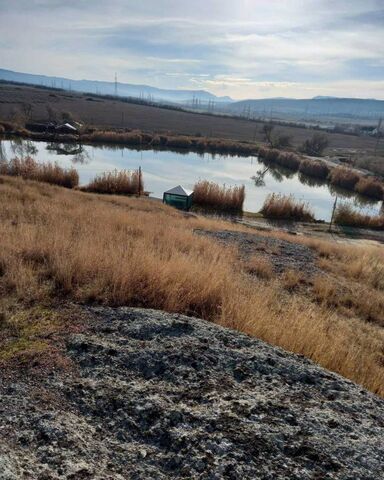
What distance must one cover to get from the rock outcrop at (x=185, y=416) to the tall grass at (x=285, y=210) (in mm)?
22979

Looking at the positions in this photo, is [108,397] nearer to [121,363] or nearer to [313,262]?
[121,363]

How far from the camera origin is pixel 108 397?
8.75 ft

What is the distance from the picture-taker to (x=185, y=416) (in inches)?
99.0

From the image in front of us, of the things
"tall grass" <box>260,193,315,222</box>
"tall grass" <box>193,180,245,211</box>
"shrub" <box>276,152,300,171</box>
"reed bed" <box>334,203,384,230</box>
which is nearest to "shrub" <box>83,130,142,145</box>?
"shrub" <box>276,152,300,171</box>

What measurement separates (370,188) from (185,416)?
120ft

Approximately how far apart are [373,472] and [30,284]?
3520 mm

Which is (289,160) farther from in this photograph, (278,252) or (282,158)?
Result: (278,252)

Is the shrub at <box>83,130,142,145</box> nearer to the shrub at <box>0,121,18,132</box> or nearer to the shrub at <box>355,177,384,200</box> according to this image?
the shrub at <box>0,121,18,132</box>

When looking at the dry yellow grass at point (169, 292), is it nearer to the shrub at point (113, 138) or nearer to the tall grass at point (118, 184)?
the tall grass at point (118, 184)

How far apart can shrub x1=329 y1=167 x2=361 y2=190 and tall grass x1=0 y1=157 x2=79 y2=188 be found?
25444mm

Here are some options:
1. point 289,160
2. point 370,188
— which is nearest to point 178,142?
point 289,160

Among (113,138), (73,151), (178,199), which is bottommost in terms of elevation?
(73,151)

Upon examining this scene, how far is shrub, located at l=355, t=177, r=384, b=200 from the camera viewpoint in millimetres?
34625

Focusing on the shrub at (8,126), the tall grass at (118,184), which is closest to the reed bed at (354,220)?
the tall grass at (118,184)
